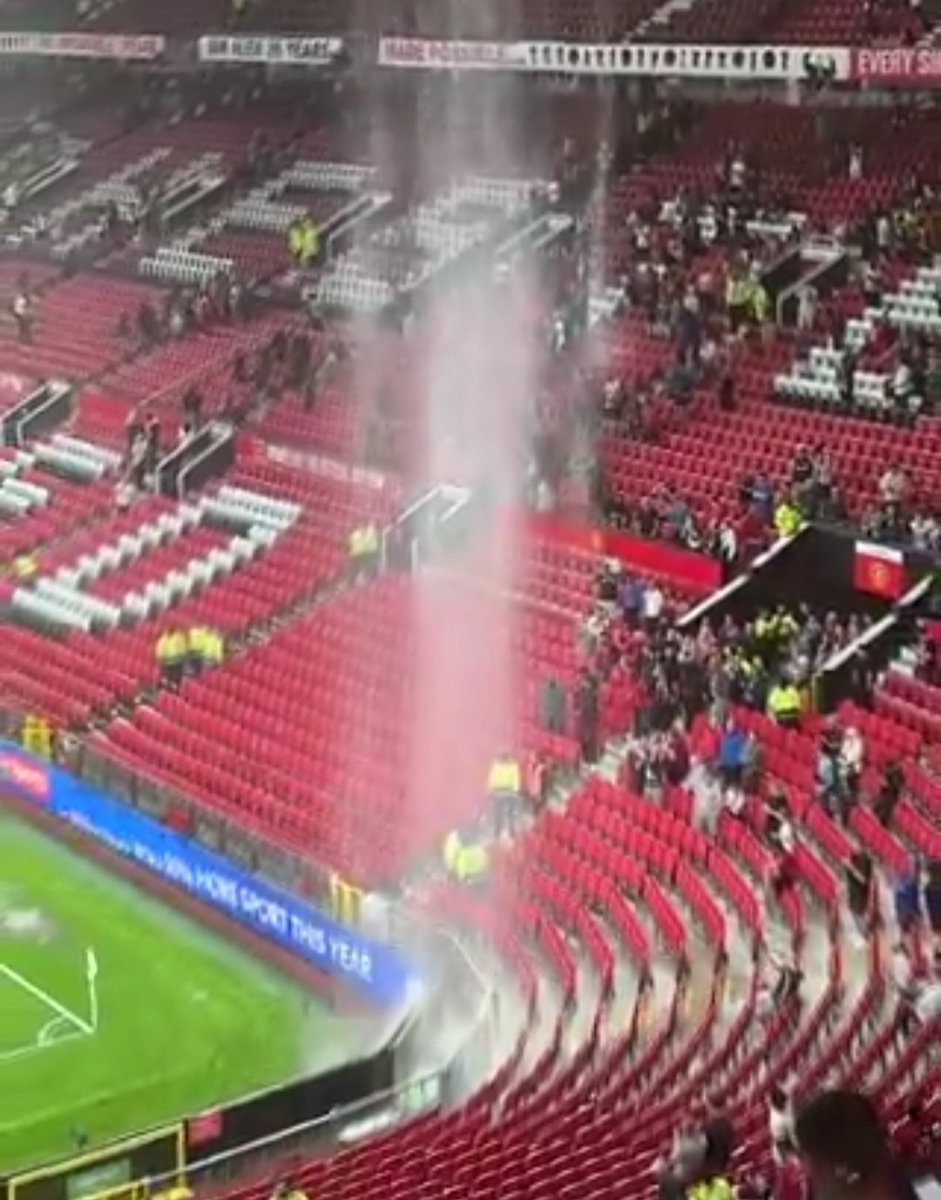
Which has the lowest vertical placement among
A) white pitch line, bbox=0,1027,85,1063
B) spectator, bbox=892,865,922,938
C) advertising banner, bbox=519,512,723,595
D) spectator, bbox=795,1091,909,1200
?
white pitch line, bbox=0,1027,85,1063

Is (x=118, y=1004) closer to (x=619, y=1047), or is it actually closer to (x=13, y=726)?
(x=619, y=1047)

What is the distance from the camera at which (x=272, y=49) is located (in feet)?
113

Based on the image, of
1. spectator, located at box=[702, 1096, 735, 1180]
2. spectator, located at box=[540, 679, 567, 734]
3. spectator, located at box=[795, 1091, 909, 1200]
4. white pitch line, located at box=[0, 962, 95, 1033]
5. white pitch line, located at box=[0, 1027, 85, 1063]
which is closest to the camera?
spectator, located at box=[795, 1091, 909, 1200]

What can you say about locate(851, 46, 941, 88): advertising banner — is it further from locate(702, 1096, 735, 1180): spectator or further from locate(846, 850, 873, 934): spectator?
locate(702, 1096, 735, 1180): spectator

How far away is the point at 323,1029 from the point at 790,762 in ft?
13.2

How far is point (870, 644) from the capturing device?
61.8ft

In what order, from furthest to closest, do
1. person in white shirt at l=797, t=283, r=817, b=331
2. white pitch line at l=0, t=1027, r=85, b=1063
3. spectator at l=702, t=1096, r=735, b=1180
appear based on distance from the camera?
1. person in white shirt at l=797, t=283, r=817, b=331
2. white pitch line at l=0, t=1027, r=85, b=1063
3. spectator at l=702, t=1096, r=735, b=1180

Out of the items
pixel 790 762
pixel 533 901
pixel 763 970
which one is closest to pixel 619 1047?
pixel 763 970

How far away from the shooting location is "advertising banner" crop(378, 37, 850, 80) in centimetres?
2700

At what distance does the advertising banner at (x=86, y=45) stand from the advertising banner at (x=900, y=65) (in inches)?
565

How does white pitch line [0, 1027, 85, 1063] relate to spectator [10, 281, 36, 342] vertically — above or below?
above

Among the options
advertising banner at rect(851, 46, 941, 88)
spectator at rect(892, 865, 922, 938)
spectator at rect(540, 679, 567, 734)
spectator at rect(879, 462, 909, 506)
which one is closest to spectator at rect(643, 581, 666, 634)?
spectator at rect(540, 679, 567, 734)

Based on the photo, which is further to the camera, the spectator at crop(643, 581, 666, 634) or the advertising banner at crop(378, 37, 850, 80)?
the advertising banner at crop(378, 37, 850, 80)

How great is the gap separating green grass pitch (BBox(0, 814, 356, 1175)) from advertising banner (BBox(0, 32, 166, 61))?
20326 mm
